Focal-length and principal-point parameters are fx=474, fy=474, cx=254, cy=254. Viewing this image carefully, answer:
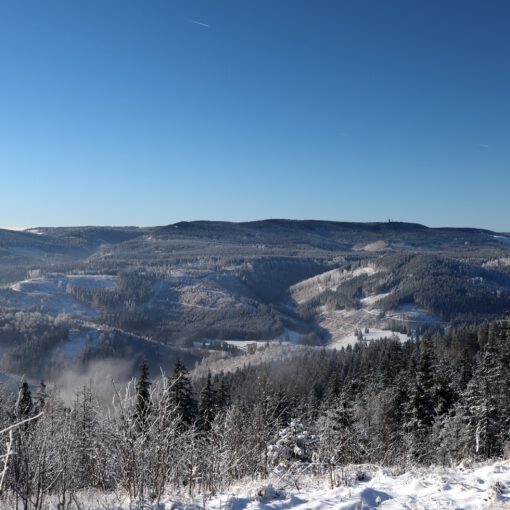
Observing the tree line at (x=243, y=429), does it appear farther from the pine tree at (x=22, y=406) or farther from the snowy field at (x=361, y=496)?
the snowy field at (x=361, y=496)

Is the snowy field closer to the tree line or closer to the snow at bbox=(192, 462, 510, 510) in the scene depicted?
the snow at bbox=(192, 462, 510, 510)

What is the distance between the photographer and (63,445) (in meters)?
7.74

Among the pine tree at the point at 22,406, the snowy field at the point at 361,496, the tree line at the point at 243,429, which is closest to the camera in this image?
the pine tree at the point at 22,406

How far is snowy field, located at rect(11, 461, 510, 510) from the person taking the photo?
23.6 feet

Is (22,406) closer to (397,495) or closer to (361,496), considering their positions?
(361,496)

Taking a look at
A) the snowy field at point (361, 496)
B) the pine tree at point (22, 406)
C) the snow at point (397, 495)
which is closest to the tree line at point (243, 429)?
the pine tree at point (22, 406)

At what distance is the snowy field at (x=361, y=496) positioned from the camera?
7207mm

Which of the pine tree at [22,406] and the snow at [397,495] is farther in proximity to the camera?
the snow at [397,495]

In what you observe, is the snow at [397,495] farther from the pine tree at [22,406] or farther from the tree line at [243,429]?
the pine tree at [22,406]

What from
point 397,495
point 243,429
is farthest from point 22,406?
point 397,495

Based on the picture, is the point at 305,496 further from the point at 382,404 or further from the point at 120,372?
the point at 120,372

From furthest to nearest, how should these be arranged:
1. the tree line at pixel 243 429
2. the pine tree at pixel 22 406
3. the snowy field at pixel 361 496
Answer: the tree line at pixel 243 429, the snowy field at pixel 361 496, the pine tree at pixel 22 406

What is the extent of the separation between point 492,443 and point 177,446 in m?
29.8

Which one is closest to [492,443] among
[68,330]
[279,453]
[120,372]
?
[279,453]
